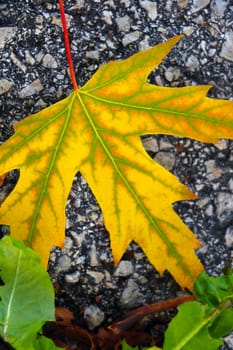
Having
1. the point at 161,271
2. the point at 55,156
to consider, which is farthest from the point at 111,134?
the point at 161,271

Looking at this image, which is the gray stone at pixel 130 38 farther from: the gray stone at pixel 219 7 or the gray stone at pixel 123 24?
the gray stone at pixel 219 7

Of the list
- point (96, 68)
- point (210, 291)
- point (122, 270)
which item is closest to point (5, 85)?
point (96, 68)

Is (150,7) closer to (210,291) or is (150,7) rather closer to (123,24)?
(123,24)

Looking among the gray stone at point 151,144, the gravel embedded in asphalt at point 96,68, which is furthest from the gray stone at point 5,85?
the gray stone at point 151,144

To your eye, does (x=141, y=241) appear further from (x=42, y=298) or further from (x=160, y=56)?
(x=160, y=56)

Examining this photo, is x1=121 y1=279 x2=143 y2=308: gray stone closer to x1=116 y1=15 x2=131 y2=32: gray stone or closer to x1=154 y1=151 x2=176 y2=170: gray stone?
x1=154 y1=151 x2=176 y2=170: gray stone
